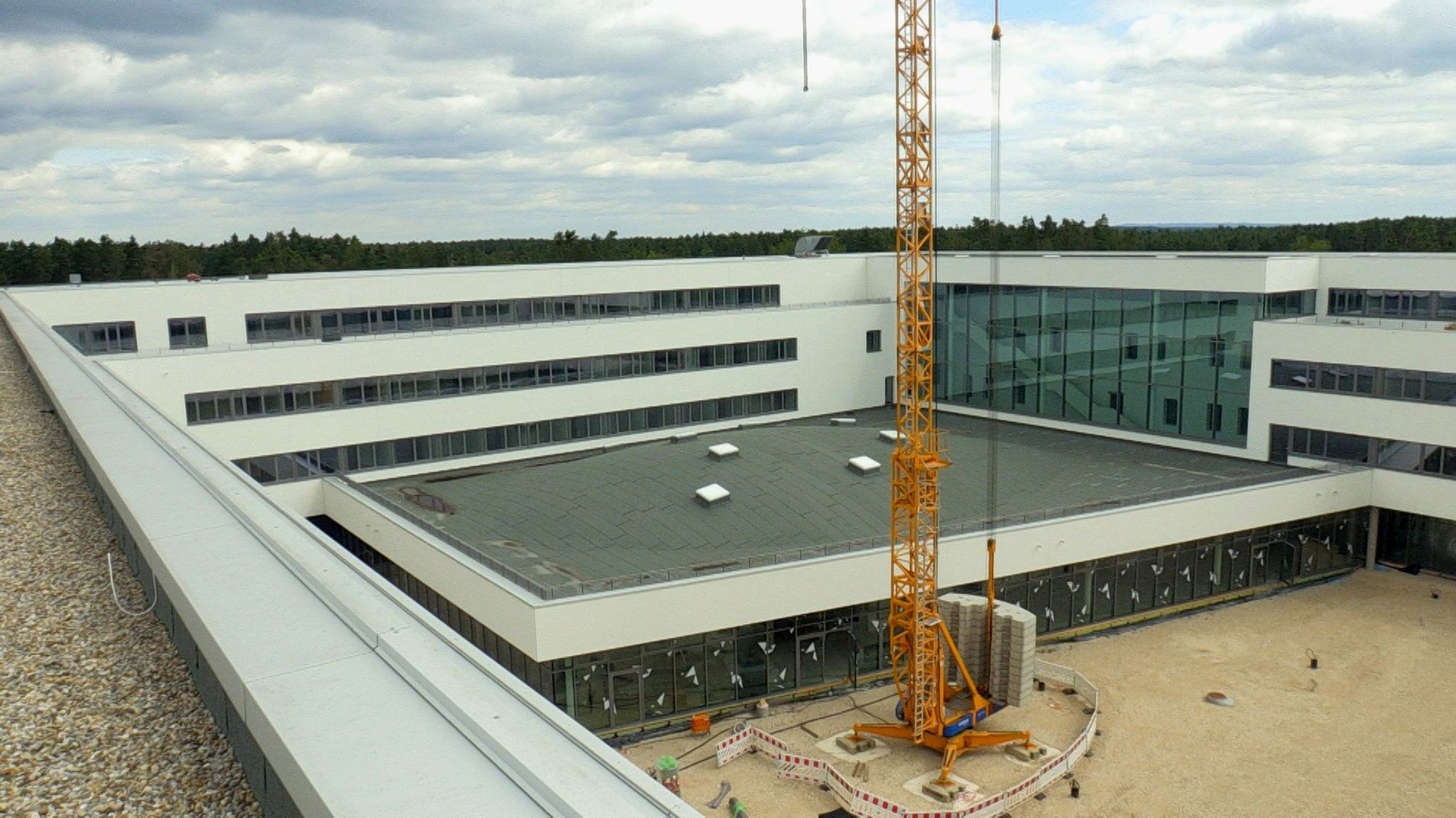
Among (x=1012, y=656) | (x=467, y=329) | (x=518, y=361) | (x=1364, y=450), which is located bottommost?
(x=1012, y=656)

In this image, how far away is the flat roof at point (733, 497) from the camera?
1097 inches

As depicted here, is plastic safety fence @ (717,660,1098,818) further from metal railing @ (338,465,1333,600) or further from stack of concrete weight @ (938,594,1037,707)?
metal railing @ (338,465,1333,600)

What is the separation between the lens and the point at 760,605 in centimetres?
2650

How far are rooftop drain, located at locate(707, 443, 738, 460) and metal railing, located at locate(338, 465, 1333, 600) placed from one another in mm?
6248

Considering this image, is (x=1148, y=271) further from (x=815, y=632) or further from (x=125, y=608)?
(x=125, y=608)

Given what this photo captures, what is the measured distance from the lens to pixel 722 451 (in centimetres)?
3397

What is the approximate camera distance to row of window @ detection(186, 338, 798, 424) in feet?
122

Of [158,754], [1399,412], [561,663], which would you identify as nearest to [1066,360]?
[1399,412]

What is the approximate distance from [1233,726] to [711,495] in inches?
564

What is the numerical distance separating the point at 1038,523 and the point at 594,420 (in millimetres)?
20610

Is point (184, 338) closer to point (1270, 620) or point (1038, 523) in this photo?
point (1038, 523)

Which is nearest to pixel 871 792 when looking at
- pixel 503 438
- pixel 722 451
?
pixel 722 451

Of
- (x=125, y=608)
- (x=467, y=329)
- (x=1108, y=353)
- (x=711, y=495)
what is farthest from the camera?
(x=467, y=329)

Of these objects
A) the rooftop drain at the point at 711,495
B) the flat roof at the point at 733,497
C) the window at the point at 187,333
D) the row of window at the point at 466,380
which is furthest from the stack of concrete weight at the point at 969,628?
the window at the point at 187,333
